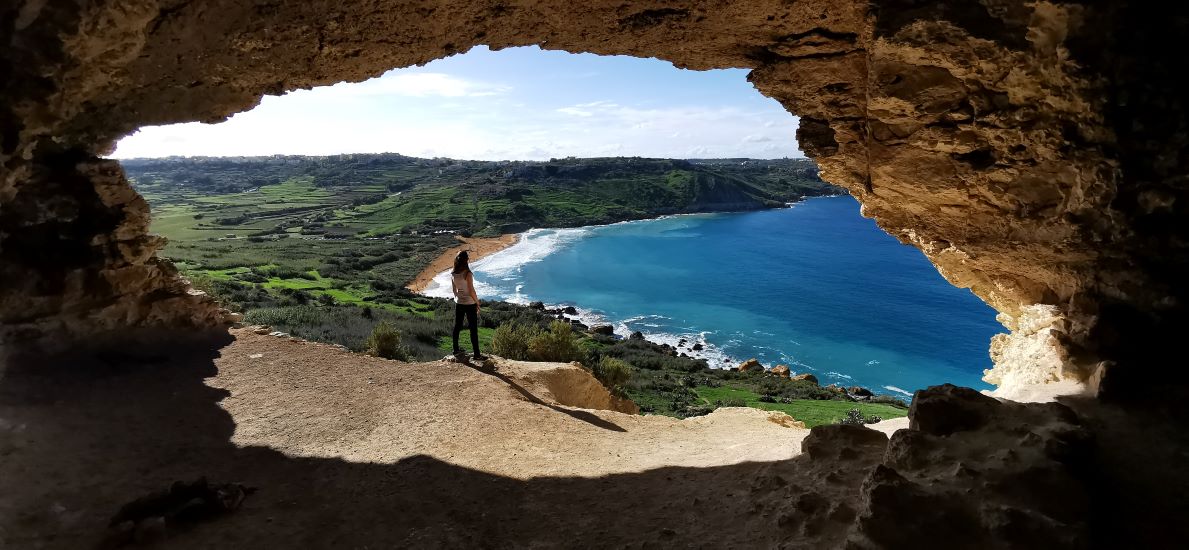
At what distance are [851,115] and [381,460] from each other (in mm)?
7911

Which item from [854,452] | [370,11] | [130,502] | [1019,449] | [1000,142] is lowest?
[130,502]

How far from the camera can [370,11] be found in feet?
23.6

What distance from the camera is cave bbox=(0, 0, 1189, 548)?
4555 millimetres

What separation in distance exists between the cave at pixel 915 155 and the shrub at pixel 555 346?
285 inches

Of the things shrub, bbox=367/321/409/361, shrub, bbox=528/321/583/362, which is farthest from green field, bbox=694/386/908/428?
shrub, bbox=367/321/409/361

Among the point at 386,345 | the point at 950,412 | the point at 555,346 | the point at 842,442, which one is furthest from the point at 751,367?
the point at 950,412

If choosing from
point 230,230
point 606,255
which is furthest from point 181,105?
point 230,230

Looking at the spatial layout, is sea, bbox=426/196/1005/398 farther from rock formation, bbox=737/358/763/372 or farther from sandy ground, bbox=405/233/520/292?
rock formation, bbox=737/358/763/372

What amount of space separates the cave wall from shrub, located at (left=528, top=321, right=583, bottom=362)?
7.38 m

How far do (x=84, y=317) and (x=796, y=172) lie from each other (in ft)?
539

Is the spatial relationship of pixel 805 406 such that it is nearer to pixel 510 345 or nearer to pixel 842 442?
pixel 510 345

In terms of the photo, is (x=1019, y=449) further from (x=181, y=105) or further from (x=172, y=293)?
(x=172, y=293)

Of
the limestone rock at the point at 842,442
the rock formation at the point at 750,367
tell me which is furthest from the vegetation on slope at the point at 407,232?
the limestone rock at the point at 842,442

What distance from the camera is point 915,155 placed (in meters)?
7.89
